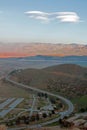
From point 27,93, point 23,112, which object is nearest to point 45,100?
point 27,93

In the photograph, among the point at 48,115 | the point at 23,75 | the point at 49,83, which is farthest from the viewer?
the point at 23,75

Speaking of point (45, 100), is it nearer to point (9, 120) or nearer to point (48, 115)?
point (48, 115)

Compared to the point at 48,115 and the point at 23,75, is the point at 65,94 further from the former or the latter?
the point at 23,75

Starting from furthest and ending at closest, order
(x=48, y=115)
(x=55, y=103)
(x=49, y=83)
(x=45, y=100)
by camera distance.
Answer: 1. (x=49, y=83)
2. (x=45, y=100)
3. (x=55, y=103)
4. (x=48, y=115)

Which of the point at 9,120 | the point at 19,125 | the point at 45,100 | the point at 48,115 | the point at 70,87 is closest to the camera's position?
the point at 19,125

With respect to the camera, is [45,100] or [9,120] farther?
[45,100]

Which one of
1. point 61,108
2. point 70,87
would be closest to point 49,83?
point 70,87
